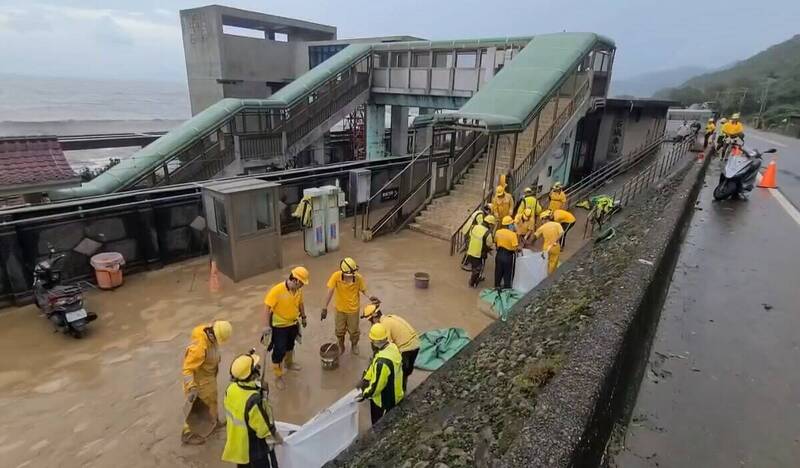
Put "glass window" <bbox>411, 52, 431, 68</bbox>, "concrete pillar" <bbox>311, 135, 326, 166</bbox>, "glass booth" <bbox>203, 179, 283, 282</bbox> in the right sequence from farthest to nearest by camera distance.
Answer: "concrete pillar" <bbox>311, 135, 326, 166</bbox>, "glass window" <bbox>411, 52, 431, 68</bbox>, "glass booth" <bbox>203, 179, 283, 282</bbox>

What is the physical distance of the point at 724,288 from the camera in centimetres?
598

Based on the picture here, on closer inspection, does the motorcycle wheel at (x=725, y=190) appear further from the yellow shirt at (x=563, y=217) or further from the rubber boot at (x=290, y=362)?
the rubber boot at (x=290, y=362)

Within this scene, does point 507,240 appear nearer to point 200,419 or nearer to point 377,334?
point 377,334

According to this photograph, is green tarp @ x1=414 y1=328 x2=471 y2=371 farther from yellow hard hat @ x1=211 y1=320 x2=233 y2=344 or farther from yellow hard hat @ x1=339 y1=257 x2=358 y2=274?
yellow hard hat @ x1=211 y1=320 x2=233 y2=344

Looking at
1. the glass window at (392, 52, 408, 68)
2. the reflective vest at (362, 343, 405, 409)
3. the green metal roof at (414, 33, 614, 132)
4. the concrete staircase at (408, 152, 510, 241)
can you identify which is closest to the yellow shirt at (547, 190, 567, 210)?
the green metal roof at (414, 33, 614, 132)

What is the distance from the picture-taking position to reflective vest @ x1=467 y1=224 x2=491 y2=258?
27.9ft

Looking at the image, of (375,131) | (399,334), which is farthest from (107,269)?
(375,131)

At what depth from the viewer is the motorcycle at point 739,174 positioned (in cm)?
1044

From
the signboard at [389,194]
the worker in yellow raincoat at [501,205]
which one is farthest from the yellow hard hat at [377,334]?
the signboard at [389,194]

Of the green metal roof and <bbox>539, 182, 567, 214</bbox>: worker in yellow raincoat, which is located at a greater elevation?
the green metal roof

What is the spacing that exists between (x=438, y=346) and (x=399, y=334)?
5.61 ft

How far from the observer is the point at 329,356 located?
6117mm

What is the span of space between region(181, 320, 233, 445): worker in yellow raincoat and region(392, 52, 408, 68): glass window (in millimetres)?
17347

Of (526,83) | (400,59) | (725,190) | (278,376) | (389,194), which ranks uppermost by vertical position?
(400,59)
